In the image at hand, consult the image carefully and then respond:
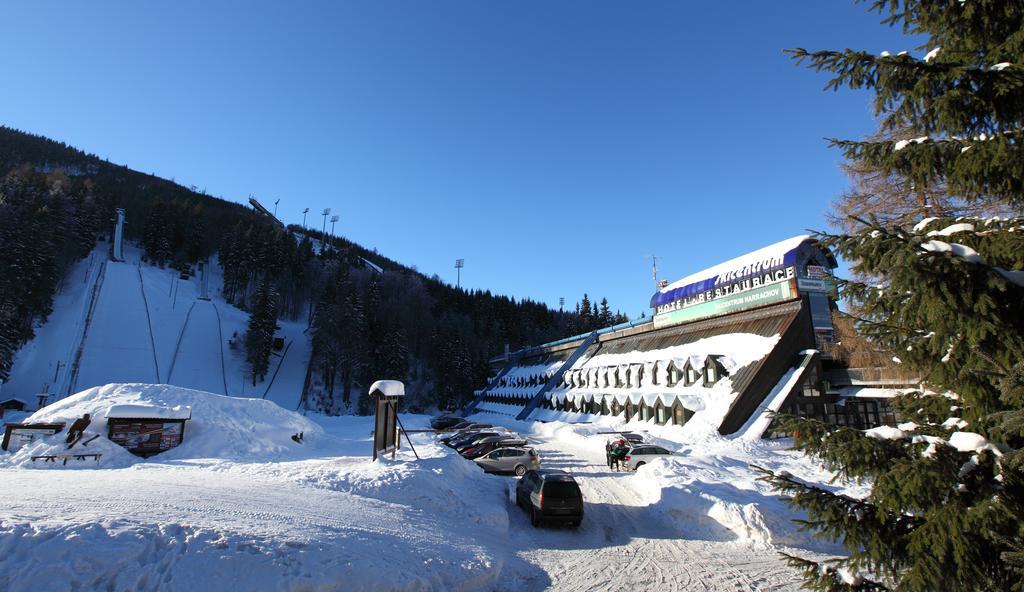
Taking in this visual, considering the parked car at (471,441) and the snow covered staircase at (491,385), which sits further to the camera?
the snow covered staircase at (491,385)

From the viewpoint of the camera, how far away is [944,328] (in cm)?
504

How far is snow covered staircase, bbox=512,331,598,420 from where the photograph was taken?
55.4 metres

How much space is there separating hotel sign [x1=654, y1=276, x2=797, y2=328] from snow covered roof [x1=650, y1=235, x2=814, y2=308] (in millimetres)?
1087

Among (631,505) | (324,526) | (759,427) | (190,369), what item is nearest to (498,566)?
(324,526)

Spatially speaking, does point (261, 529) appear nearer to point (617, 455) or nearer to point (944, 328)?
point (944, 328)

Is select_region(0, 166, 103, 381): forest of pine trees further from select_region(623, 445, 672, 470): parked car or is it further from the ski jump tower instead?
select_region(623, 445, 672, 470): parked car

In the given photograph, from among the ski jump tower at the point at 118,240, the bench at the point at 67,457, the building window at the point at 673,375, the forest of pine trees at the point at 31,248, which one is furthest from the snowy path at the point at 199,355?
the building window at the point at 673,375

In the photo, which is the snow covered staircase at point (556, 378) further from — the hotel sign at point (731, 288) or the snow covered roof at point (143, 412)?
the snow covered roof at point (143, 412)

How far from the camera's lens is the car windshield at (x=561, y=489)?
14782 mm

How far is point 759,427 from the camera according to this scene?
29844mm

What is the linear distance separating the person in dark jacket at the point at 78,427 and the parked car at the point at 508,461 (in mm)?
17848

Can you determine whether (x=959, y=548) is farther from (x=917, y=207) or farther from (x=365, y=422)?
(x=365, y=422)


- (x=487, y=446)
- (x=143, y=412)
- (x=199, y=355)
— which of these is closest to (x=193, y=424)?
(x=143, y=412)

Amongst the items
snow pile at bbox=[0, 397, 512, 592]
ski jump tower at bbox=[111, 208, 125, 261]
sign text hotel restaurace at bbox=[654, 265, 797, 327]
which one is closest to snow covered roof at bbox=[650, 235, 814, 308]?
sign text hotel restaurace at bbox=[654, 265, 797, 327]
